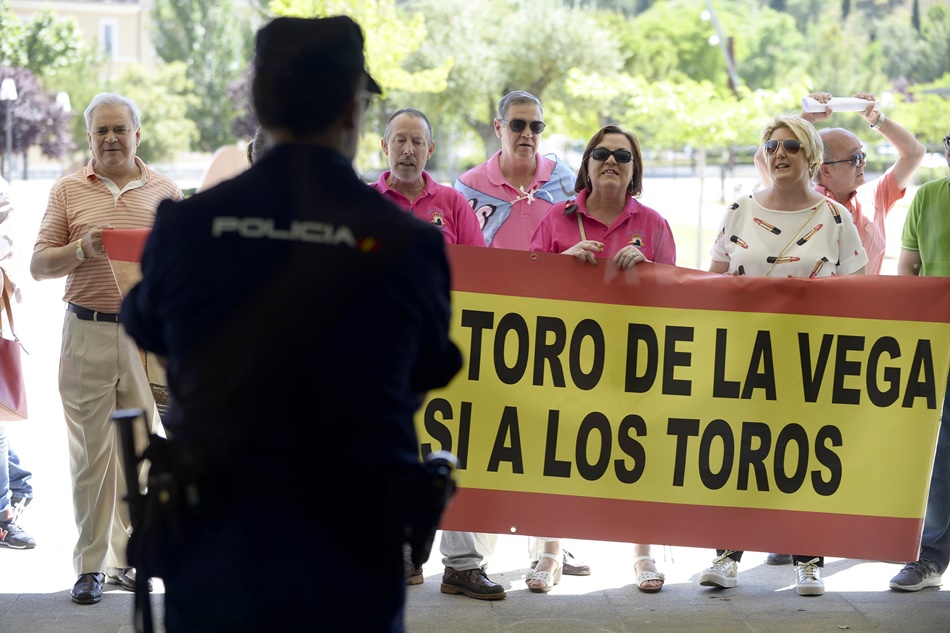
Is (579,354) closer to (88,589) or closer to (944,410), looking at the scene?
(944,410)

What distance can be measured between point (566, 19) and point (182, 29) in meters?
45.1

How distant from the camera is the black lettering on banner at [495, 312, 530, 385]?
210 inches

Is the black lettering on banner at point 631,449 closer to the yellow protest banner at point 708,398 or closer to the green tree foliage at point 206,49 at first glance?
the yellow protest banner at point 708,398

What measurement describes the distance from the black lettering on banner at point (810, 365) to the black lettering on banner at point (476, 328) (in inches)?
53.8

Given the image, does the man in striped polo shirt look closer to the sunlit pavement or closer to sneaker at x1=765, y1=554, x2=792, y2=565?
the sunlit pavement

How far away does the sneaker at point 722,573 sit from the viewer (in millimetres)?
5707

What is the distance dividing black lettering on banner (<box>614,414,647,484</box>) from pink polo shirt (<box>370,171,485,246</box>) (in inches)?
48.7

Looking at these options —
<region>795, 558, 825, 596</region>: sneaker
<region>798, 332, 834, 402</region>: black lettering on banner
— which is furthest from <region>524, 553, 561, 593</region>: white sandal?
<region>798, 332, 834, 402</region>: black lettering on banner

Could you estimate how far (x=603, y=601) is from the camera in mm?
5586

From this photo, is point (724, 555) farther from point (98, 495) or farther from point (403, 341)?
point (403, 341)

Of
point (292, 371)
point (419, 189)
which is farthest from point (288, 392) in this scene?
point (419, 189)

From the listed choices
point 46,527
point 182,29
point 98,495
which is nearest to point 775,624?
point 98,495

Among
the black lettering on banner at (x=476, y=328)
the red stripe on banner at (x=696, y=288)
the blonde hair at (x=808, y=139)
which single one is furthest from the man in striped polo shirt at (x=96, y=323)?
the blonde hair at (x=808, y=139)

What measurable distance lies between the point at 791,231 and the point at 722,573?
1.65 metres
